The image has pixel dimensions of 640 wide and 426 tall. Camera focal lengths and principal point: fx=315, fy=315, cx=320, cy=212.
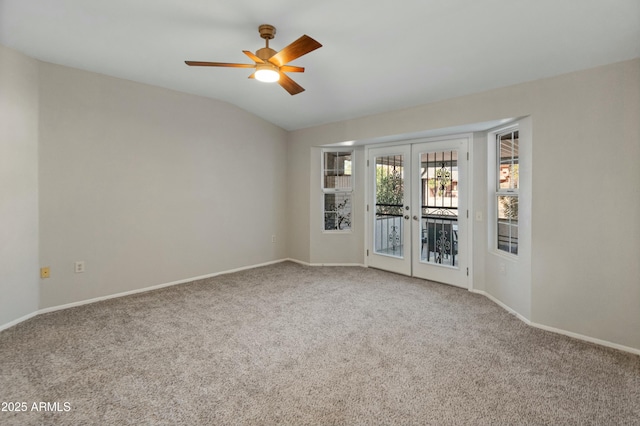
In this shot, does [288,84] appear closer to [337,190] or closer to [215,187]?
[215,187]

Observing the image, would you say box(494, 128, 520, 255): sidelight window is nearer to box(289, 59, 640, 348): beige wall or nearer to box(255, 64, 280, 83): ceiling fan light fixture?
box(289, 59, 640, 348): beige wall

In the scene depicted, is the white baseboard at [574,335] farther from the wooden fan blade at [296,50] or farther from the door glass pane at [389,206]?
the wooden fan blade at [296,50]

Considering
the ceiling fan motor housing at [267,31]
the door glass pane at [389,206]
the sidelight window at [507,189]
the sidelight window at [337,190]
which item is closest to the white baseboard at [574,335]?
the sidelight window at [507,189]

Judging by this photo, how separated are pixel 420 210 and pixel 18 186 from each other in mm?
4796

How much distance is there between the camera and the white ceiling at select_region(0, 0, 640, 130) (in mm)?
2375

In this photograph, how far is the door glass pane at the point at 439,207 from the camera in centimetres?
438

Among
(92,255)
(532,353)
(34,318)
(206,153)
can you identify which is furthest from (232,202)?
(532,353)

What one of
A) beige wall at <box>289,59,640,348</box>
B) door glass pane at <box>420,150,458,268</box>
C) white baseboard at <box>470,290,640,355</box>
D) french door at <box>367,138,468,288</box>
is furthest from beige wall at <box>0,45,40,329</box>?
white baseboard at <box>470,290,640,355</box>

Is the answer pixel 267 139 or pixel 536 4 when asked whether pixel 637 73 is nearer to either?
pixel 536 4

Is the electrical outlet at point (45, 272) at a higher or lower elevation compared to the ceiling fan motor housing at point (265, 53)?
lower

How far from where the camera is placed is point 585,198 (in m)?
2.80

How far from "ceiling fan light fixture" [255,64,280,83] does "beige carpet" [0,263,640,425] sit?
2.33 m

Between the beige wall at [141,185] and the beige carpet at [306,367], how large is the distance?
61 centimetres

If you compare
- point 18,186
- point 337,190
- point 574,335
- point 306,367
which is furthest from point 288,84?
point 574,335
